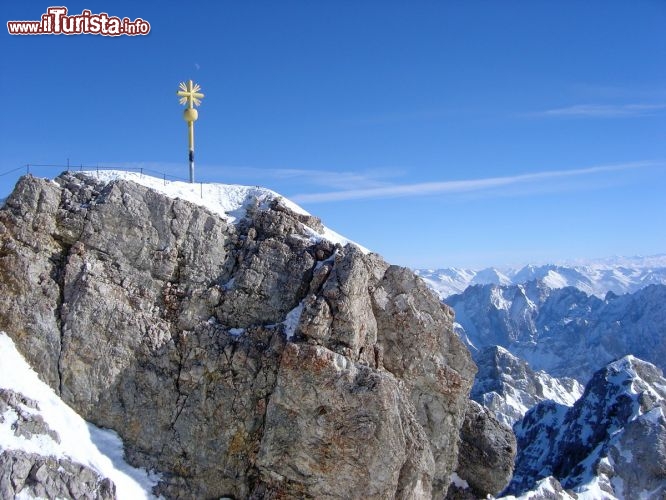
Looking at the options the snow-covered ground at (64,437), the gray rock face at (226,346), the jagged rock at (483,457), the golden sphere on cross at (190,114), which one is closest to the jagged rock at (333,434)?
the gray rock face at (226,346)

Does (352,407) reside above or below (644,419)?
above

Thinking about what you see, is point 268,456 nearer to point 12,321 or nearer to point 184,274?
point 184,274

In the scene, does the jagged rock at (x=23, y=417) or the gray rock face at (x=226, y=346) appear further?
the gray rock face at (x=226, y=346)

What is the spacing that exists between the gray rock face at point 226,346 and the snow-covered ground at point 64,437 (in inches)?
27.0

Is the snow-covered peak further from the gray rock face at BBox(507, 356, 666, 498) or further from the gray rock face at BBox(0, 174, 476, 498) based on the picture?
the gray rock face at BBox(507, 356, 666, 498)

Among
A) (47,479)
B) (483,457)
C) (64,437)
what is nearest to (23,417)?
(64,437)

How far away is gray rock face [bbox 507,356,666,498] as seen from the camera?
11694cm

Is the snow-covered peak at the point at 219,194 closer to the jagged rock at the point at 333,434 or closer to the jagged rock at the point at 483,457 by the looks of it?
the jagged rock at the point at 333,434

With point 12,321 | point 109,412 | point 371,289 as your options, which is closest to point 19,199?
point 12,321

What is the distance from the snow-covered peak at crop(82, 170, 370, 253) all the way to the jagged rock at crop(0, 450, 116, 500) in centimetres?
2093

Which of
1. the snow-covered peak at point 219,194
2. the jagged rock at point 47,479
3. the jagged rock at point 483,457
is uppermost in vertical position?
the snow-covered peak at point 219,194

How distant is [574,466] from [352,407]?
127 meters

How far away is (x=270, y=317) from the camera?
4344 centimetres

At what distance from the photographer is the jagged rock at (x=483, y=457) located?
169ft
